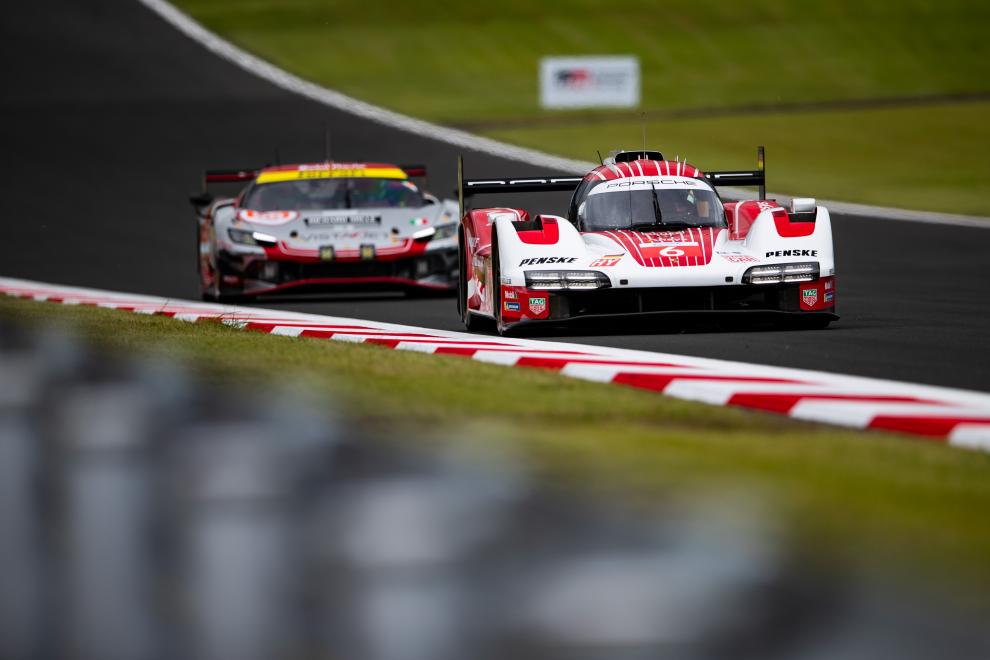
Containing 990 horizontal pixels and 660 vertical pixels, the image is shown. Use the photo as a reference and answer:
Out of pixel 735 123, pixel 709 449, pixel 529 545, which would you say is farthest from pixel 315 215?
pixel 735 123

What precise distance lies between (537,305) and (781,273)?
1.46m

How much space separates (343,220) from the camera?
15633 mm

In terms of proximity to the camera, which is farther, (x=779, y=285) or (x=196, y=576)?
(x=779, y=285)

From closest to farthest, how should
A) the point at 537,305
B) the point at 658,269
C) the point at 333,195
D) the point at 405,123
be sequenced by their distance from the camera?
the point at 658,269 → the point at 537,305 → the point at 333,195 → the point at 405,123

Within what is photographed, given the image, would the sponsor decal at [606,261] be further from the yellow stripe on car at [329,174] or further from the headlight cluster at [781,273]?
the yellow stripe on car at [329,174]

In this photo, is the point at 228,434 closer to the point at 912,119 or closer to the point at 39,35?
the point at 912,119

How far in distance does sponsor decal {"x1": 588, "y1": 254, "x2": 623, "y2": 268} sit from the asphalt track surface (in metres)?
0.43

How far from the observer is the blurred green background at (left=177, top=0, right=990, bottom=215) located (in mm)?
31859

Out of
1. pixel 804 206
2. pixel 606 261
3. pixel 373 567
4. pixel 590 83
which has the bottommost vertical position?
pixel 373 567

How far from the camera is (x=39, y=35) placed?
132 feet

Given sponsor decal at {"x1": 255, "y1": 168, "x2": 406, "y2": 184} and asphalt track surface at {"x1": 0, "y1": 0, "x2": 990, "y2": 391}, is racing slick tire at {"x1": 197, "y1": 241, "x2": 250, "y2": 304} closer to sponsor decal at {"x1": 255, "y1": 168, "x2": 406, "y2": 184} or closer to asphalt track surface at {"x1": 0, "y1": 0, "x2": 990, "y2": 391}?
asphalt track surface at {"x1": 0, "y1": 0, "x2": 990, "y2": 391}

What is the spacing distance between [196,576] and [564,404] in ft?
10.2

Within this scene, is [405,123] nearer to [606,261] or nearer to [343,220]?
[343,220]

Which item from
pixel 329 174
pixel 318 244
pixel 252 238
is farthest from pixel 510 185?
pixel 329 174
